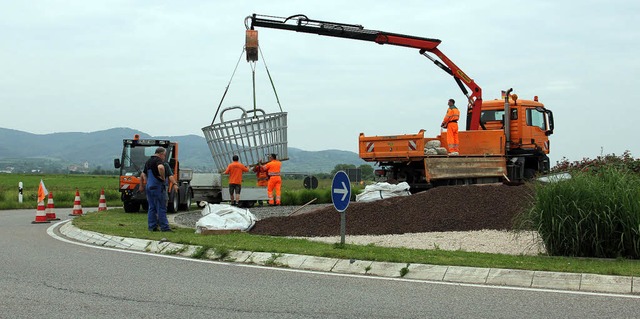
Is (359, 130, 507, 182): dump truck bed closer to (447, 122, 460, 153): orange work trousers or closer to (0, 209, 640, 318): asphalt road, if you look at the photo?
(447, 122, 460, 153): orange work trousers

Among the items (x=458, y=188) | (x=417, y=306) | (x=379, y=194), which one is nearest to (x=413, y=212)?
(x=458, y=188)

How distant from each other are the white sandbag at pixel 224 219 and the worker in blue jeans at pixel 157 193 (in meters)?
0.84

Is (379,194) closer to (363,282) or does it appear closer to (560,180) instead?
(560,180)

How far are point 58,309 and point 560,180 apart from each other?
7380 millimetres

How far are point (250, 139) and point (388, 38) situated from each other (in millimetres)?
5869

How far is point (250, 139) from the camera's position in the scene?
2039 cm

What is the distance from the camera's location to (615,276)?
27.6 ft

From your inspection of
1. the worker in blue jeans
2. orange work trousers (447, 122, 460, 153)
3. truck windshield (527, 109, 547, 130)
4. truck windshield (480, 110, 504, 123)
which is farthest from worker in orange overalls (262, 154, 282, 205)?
truck windshield (527, 109, 547, 130)

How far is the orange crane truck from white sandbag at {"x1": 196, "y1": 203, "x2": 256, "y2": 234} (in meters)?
5.25

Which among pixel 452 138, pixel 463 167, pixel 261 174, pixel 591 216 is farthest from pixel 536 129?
pixel 591 216

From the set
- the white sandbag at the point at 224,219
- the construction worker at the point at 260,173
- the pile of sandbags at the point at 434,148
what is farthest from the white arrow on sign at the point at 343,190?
the construction worker at the point at 260,173

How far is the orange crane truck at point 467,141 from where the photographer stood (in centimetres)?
2036

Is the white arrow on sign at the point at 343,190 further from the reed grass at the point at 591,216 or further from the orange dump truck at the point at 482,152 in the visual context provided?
the orange dump truck at the point at 482,152

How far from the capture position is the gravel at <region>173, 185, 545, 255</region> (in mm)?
13424
